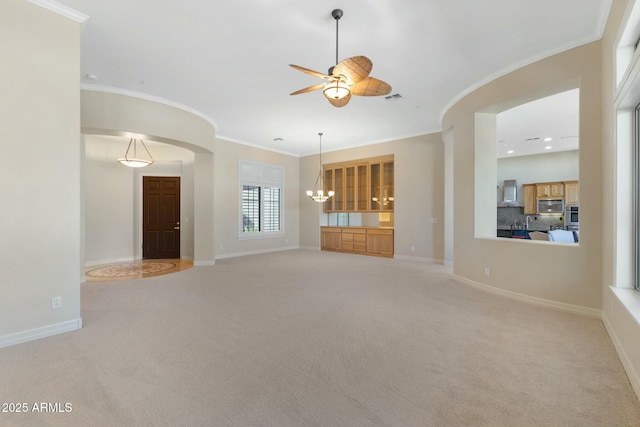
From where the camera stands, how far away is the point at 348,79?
2.97 meters

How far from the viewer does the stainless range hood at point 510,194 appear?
1017 centimetres

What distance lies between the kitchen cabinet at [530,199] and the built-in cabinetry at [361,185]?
5371mm

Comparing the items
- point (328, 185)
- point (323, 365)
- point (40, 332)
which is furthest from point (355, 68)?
point (328, 185)

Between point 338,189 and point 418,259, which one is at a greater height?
point 338,189

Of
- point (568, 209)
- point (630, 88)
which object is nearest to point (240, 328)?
point (630, 88)

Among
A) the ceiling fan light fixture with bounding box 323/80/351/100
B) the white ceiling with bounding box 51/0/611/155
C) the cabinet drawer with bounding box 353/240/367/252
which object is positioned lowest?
the cabinet drawer with bounding box 353/240/367/252

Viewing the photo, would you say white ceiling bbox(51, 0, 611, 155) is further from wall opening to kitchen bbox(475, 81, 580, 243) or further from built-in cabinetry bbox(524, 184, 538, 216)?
built-in cabinetry bbox(524, 184, 538, 216)

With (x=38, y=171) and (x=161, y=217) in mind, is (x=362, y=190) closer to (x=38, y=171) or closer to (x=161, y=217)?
(x=161, y=217)

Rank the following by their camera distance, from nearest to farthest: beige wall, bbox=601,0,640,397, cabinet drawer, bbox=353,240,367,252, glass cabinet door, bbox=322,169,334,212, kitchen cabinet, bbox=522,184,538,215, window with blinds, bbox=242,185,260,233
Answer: beige wall, bbox=601,0,640,397 < window with blinds, bbox=242,185,260,233 < cabinet drawer, bbox=353,240,367,252 < glass cabinet door, bbox=322,169,334,212 < kitchen cabinet, bbox=522,184,538,215

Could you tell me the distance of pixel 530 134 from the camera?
742 centimetres

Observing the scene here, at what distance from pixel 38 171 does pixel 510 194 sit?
39.5 ft

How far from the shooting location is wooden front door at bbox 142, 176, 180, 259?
26.8 ft

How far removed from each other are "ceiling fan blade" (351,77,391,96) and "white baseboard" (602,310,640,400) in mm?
3117

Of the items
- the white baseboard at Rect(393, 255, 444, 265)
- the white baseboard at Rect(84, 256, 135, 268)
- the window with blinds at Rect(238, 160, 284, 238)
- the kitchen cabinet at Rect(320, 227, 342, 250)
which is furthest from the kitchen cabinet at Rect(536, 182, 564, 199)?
the white baseboard at Rect(84, 256, 135, 268)
